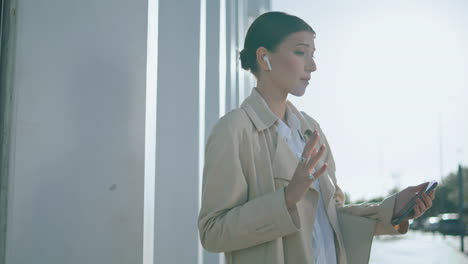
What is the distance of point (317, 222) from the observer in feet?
6.66

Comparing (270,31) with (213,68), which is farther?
(213,68)

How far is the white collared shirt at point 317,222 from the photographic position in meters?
1.94

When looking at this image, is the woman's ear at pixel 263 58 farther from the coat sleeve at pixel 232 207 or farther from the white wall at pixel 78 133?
the white wall at pixel 78 133

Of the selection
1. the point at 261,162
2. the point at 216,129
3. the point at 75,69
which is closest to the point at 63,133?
the point at 75,69

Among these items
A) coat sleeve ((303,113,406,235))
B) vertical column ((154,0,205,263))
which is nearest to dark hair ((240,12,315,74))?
vertical column ((154,0,205,263))

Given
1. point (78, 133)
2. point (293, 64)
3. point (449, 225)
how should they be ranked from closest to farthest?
point (78, 133)
point (293, 64)
point (449, 225)

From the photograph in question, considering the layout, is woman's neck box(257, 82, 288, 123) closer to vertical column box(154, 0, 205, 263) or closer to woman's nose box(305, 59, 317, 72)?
woman's nose box(305, 59, 317, 72)

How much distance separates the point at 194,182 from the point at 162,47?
75 cm

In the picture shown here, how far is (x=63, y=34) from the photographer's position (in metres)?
1.60

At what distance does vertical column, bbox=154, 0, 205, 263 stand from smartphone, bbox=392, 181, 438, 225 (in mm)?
1080

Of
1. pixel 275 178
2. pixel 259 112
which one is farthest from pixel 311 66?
pixel 275 178

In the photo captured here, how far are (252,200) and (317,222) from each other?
1.42ft

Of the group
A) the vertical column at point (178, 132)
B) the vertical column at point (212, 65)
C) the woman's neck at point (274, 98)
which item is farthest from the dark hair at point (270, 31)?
the vertical column at point (212, 65)

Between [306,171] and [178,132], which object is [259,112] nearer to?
[306,171]
